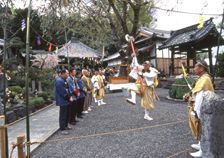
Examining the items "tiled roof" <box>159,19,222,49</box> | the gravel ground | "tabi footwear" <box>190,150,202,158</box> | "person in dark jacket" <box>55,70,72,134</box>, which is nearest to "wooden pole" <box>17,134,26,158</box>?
the gravel ground

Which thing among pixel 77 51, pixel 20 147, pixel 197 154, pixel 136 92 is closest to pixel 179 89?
pixel 136 92

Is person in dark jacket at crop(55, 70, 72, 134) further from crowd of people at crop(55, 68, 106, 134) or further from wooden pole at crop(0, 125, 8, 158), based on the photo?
wooden pole at crop(0, 125, 8, 158)

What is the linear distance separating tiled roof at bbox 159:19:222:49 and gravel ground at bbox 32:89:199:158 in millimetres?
8858

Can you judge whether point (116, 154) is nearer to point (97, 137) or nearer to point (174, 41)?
point (97, 137)

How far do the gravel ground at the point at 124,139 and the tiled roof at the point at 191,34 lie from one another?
8858mm

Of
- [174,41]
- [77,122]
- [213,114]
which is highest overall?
[174,41]

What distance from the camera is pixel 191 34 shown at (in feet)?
71.9

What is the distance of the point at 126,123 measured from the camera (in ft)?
37.0

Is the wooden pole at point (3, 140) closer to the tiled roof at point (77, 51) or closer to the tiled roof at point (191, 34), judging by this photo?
the tiled roof at point (191, 34)

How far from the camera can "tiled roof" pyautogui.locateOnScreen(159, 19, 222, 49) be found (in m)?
20.6

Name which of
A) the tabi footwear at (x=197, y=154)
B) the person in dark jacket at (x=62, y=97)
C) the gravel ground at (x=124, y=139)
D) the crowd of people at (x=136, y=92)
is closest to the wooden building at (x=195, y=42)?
the crowd of people at (x=136, y=92)

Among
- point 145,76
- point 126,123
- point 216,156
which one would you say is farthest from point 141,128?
point 216,156

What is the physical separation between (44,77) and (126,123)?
1057 cm

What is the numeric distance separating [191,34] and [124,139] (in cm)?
1441
